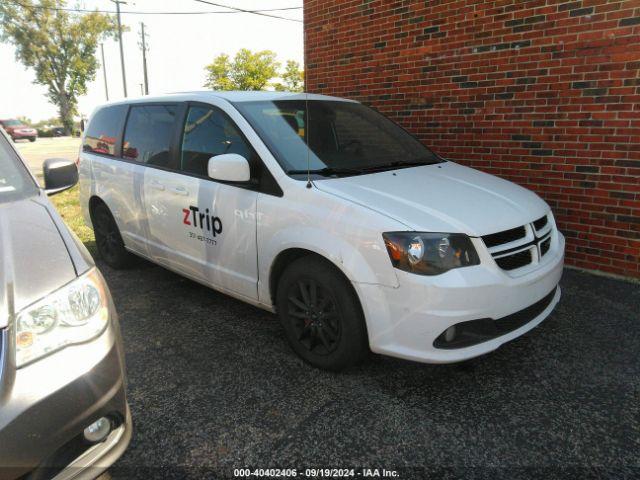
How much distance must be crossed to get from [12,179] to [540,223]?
291cm

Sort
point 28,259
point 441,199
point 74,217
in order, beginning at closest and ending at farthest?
1. point 28,259
2. point 441,199
3. point 74,217

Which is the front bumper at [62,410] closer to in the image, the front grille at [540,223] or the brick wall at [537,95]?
the front grille at [540,223]

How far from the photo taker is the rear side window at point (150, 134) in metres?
3.69

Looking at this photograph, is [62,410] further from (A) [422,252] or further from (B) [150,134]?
(B) [150,134]

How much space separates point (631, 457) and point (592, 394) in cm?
50

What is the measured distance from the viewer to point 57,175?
2.82 metres

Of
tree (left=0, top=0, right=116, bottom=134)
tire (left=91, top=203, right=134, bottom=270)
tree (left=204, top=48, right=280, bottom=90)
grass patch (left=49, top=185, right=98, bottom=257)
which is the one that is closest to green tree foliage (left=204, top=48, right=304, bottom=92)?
tree (left=204, top=48, right=280, bottom=90)

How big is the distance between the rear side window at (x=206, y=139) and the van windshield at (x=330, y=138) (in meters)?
0.14

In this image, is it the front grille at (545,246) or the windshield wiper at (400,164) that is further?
the windshield wiper at (400,164)

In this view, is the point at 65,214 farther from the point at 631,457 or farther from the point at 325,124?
the point at 631,457

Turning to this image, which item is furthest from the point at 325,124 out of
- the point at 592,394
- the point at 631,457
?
the point at 631,457

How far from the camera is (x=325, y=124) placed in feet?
11.5

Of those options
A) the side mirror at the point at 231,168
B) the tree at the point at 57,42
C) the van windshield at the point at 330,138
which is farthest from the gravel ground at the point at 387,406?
the tree at the point at 57,42

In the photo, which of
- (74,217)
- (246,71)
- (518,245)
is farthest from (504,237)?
(246,71)
